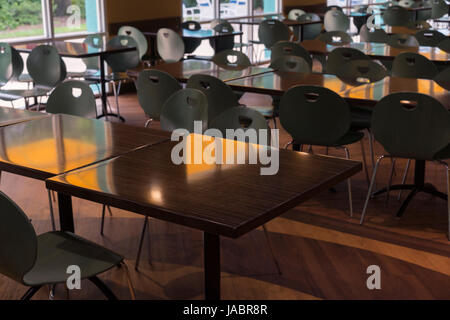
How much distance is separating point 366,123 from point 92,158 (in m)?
2.39

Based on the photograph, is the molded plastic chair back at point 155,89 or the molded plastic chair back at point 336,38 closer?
the molded plastic chair back at point 155,89

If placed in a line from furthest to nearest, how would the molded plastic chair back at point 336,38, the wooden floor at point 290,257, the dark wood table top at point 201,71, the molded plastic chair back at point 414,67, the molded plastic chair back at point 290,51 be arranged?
the molded plastic chair back at point 336,38, the molded plastic chair back at point 290,51, the molded plastic chair back at point 414,67, the dark wood table top at point 201,71, the wooden floor at point 290,257

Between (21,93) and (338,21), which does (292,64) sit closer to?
(21,93)

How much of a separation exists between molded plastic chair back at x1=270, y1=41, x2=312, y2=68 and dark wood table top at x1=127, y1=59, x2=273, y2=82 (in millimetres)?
884

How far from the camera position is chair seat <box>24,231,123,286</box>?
2410mm

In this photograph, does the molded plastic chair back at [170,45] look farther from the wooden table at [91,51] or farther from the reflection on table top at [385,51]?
the reflection on table top at [385,51]

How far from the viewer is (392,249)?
368 cm

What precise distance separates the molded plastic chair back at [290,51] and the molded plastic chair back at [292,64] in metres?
0.63

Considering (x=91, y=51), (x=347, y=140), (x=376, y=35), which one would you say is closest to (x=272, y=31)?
(x=376, y=35)

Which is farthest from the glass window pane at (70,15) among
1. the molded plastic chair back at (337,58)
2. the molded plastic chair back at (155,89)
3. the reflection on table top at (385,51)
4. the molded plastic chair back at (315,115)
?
the molded plastic chair back at (315,115)

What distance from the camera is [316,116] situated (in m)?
4.06

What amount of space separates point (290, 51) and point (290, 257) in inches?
119

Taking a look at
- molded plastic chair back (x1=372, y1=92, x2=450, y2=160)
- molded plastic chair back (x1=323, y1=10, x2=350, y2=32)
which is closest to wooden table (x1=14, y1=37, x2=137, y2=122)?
molded plastic chair back (x1=372, y1=92, x2=450, y2=160)

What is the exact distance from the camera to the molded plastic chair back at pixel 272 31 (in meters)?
9.09
